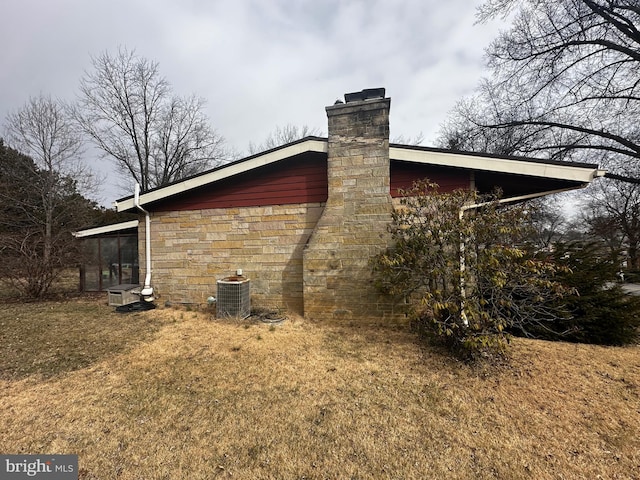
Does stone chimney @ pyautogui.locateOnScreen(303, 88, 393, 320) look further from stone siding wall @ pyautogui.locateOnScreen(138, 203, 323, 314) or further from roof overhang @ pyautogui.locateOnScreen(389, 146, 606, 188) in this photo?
stone siding wall @ pyautogui.locateOnScreen(138, 203, 323, 314)

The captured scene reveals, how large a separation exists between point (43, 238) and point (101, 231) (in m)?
1.47

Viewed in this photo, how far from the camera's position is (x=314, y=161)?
630 cm

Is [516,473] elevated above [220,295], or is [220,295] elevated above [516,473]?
[220,295]

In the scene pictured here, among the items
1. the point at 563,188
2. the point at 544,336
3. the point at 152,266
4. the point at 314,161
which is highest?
the point at 314,161

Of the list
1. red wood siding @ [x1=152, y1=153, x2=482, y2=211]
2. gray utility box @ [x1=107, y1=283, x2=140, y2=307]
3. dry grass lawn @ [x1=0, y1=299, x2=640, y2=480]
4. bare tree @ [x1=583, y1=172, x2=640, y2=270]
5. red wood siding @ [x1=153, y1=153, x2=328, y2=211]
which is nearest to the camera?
dry grass lawn @ [x1=0, y1=299, x2=640, y2=480]

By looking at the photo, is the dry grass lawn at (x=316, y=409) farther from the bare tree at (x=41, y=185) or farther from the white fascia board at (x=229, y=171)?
the bare tree at (x=41, y=185)

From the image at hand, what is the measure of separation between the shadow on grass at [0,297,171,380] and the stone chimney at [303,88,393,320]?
356 centimetres

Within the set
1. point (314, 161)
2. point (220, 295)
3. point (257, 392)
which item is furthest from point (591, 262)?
point (220, 295)

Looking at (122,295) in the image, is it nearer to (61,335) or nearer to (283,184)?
(61,335)

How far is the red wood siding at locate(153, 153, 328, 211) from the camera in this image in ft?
20.6

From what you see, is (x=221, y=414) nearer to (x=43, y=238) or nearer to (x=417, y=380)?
(x=417, y=380)

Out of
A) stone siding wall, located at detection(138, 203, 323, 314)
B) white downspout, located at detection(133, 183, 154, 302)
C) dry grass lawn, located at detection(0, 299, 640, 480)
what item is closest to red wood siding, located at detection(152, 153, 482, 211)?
stone siding wall, located at detection(138, 203, 323, 314)

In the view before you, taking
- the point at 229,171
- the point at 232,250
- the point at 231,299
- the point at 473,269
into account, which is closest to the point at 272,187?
the point at 229,171

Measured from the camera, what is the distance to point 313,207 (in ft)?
20.6
